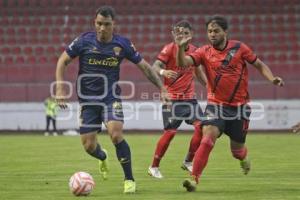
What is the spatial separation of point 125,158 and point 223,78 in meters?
1.70

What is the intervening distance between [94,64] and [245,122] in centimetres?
219

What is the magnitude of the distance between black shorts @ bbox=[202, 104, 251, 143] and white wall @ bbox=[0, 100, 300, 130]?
18684mm

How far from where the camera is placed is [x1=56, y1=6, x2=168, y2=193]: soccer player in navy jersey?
32.9ft

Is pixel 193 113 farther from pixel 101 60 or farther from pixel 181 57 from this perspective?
pixel 181 57

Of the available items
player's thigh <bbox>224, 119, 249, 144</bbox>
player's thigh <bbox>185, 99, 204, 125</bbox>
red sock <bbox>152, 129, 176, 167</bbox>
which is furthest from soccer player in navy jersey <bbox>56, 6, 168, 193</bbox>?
player's thigh <bbox>185, 99, 204, 125</bbox>

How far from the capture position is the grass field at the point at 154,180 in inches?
380

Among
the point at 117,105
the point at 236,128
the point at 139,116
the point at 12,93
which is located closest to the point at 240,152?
the point at 236,128

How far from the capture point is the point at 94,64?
10336 mm

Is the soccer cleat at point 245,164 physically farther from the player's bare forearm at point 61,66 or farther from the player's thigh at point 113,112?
the player's bare forearm at point 61,66

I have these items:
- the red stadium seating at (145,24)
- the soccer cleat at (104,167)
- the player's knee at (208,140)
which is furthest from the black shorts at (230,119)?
the red stadium seating at (145,24)

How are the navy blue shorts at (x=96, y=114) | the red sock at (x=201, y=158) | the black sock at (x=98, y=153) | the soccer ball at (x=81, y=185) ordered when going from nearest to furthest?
the soccer ball at (x=81, y=185) → the red sock at (x=201, y=158) → the navy blue shorts at (x=96, y=114) → the black sock at (x=98, y=153)

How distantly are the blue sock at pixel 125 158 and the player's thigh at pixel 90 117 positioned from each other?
2.00 ft

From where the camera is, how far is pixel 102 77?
10.3 meters

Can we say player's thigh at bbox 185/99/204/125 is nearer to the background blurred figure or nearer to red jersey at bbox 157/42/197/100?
red jersey at bbox 157/42/197/100
